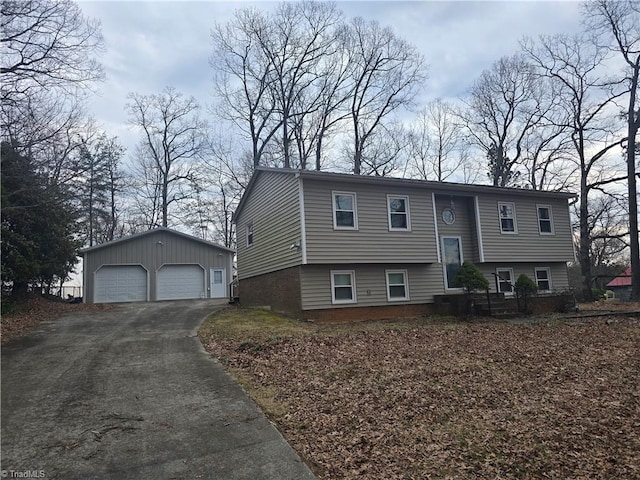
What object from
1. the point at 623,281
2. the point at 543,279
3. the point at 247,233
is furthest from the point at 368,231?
the point at 623,281

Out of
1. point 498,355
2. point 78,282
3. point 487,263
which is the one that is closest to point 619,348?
point 498,355

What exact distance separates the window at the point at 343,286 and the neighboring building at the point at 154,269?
1360 centimetres

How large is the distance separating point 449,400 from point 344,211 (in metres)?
9.35

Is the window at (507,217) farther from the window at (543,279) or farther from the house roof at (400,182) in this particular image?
the window at (543,279)

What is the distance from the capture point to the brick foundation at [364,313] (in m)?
14.4

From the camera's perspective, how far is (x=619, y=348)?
31.3ft

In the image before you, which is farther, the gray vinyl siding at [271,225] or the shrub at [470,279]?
the shrub at [470,279]

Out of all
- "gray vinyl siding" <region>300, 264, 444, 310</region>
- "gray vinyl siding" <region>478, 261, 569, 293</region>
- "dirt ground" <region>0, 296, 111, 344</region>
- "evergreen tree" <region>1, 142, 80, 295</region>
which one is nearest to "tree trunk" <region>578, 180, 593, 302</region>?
"gray vinyl siding" <region>478, 261, 569, 293</region>

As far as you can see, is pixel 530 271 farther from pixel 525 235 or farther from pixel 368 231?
pixel 368 231

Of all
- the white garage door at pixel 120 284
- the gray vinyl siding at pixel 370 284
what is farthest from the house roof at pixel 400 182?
the white garage door at pixel 120 284

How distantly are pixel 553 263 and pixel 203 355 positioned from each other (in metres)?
17.1

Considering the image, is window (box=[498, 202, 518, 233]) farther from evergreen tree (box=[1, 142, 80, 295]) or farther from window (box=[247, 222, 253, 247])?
evergreen tree (box=[1, 142, 80, 295])

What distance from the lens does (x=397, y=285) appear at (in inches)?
634

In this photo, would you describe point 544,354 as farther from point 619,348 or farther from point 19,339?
point 19,339
